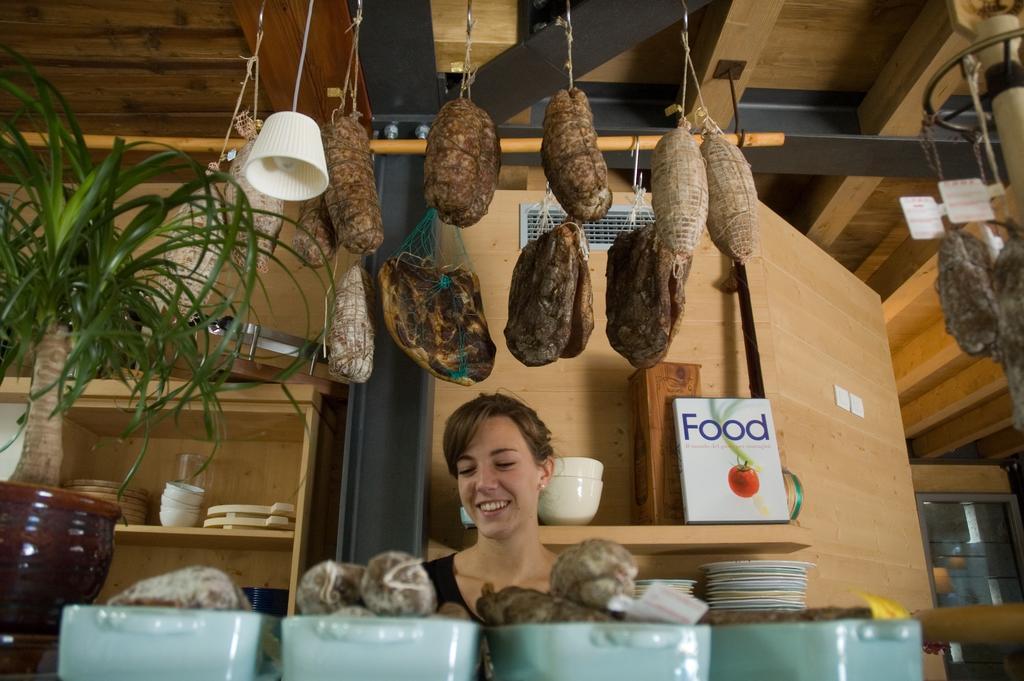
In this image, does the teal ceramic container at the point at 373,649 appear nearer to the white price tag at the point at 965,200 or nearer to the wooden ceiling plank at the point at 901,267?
the white price tag at the point at 965,200

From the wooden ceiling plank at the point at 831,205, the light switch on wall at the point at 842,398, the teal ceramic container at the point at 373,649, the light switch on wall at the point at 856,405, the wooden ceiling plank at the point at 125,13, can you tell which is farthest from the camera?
the wooden ceiling plank at the point at 831,205

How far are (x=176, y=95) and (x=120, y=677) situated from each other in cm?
310

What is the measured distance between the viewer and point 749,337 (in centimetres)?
304

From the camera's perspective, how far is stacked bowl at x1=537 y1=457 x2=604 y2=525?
243cm

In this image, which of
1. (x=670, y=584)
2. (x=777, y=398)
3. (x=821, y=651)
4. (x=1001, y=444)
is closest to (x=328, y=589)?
(x=821, y=651)

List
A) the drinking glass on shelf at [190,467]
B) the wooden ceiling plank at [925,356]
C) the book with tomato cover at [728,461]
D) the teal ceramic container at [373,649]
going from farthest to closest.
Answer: the wooden ceiling plank at [925,356]
the drinking glass on shelf at [190,467]
the book with tomato cover at [728,461]
the teal ceramic container at [373,649]

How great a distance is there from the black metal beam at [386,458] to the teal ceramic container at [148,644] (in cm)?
171

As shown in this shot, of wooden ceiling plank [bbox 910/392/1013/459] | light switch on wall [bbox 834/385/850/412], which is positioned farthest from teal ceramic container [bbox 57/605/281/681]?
wooden ceiling plank [bbox 910/392/1013/459]

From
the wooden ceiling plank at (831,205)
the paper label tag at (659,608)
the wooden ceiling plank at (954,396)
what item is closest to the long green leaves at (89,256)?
the paper label tag at (659,608)

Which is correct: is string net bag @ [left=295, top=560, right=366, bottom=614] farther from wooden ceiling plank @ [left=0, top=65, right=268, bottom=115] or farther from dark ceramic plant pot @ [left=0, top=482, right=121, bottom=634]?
wooden ceiling plank @ [left=0, top=65, right=268, bottom=115]

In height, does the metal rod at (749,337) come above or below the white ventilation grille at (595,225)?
below

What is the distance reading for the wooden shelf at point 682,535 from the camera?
2.42m

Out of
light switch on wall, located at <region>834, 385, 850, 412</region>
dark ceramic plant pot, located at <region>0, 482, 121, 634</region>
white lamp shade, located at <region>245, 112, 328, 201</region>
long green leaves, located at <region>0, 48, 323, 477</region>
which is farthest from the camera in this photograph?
light switch on wall, located at <region>834, 385, 850, 412</region>

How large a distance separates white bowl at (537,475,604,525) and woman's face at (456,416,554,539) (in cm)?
33
